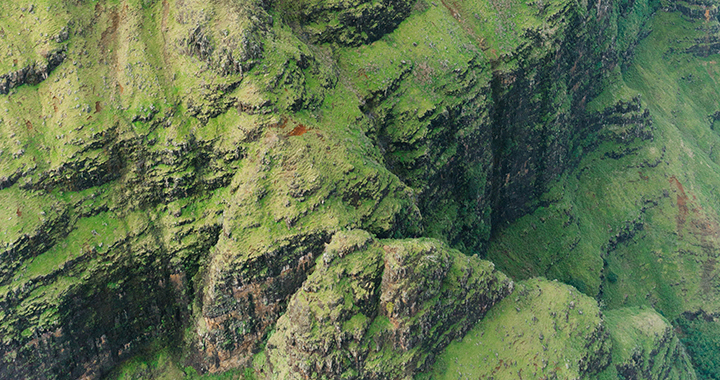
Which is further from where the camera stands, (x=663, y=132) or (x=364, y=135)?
(x=663, y=132)

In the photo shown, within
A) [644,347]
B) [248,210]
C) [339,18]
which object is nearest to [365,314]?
[248,210]

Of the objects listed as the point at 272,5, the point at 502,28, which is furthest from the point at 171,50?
the point at 502,28

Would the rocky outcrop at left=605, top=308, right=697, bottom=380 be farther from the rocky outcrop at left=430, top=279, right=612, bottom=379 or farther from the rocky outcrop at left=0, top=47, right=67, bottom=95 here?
the rocky outcrop at left=0, top=47, right=67, bottom=95

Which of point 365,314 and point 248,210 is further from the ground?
point 248,210

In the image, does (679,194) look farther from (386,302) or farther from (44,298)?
(44,298)

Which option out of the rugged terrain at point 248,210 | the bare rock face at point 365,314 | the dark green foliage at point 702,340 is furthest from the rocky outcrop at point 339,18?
the dark green foliage at point 702,340

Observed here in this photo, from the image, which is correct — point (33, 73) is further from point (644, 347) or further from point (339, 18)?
point (644, 347)

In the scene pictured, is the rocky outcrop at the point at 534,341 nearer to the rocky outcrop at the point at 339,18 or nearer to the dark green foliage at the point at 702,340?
the dark green foliage at the point at 702,340

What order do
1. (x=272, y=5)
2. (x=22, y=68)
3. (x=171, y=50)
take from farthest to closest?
(x=272, y=5), (x=171, y=50), (x=22, y=68)

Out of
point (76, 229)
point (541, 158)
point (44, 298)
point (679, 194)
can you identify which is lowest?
point (679, 194)
